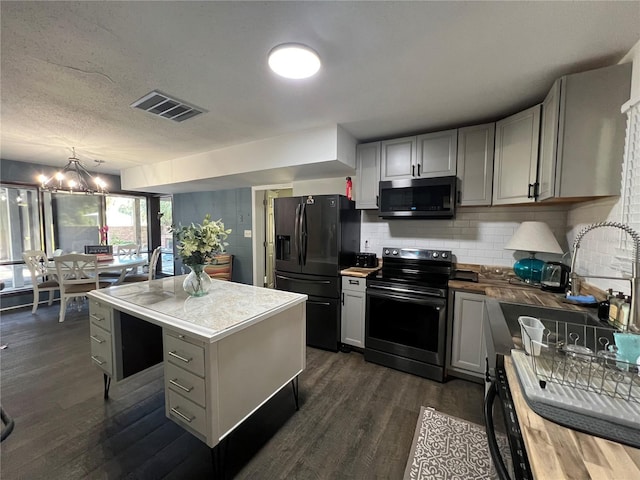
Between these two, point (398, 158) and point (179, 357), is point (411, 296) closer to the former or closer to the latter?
point (398, 158)

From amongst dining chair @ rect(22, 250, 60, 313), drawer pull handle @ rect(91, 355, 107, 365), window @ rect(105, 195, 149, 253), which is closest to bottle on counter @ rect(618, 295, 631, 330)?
drawer pull handle @ rect(91, 355, 107, 365)

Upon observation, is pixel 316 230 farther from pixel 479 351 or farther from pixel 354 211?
pixel 479 351

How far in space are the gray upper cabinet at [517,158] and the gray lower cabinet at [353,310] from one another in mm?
1512

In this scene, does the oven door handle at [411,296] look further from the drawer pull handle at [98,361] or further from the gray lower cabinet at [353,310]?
the drawer pull handle at [98,361]

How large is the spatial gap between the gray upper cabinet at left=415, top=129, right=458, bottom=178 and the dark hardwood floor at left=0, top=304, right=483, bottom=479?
2.01 m

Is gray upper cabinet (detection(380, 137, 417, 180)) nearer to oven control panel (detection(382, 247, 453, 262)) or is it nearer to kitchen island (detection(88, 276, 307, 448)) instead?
oven control panel (detection(382, 247, 453, 262))

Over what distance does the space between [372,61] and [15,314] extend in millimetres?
5970

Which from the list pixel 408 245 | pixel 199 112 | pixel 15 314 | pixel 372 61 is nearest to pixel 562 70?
pixel 372 61

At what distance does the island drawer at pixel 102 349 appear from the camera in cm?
186

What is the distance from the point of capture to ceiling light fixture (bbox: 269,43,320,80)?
1.42 metres

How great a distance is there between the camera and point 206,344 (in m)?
1.29

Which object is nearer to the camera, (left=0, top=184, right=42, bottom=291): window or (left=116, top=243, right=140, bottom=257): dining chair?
(left=0, top=184, right=42, bottom=291): window

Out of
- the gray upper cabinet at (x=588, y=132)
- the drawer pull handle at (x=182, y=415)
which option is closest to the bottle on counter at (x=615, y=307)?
the gray upper cabinet at (x=588, y=132)

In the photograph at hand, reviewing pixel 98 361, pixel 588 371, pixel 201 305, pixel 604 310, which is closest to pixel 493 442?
pixel 588 371
